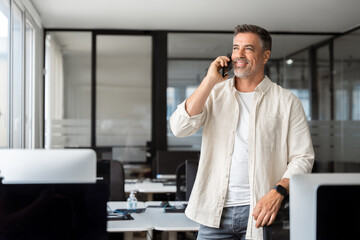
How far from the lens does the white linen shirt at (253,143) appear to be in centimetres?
220

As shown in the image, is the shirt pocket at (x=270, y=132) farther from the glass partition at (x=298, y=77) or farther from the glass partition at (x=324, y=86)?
the glass partition at (x=324, y=86)

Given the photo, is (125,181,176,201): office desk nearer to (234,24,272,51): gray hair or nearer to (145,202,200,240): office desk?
(145,202,200,240): office desk

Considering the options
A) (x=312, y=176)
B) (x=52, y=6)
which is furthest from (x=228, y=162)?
(x=52, y=6)

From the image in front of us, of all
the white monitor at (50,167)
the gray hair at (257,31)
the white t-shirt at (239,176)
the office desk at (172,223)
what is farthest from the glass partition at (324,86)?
the white monitor at (50,167)

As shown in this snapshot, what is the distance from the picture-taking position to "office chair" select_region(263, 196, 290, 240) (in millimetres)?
2045

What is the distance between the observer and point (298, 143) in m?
2.24

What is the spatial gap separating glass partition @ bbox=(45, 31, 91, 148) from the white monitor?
6.53 meters

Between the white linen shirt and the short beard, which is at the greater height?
the short beard

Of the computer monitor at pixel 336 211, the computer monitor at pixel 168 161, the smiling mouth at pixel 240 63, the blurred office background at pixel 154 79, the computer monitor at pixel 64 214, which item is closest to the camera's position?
the computer monitor at pixel 336 211

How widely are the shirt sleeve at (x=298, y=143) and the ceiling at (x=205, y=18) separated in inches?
173

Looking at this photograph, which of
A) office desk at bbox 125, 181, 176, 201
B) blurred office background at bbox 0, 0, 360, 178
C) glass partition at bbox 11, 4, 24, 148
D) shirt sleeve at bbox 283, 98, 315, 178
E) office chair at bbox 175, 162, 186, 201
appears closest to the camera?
shirt sleeve at bbox 283, 98, 315, 178

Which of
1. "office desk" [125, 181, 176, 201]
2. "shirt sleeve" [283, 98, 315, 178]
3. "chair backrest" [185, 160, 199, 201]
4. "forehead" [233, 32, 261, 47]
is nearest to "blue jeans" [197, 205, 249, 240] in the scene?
"shirt sleeve" [283, 98, 315, 178]

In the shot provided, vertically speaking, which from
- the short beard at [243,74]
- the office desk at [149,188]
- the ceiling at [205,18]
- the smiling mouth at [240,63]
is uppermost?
the ceiling at [205,18]

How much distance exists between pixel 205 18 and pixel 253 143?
215 inches
